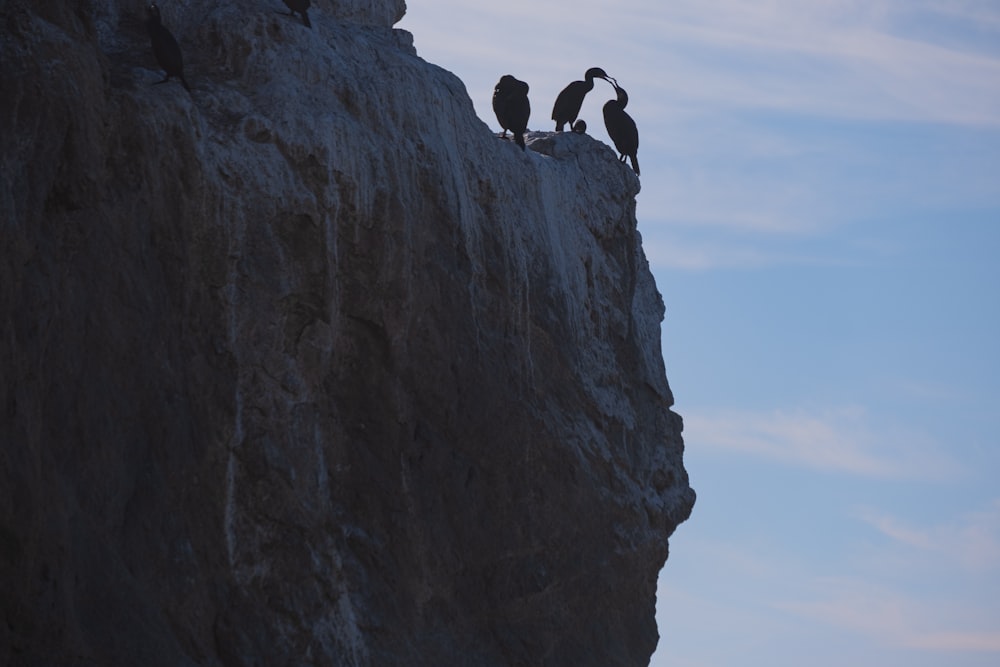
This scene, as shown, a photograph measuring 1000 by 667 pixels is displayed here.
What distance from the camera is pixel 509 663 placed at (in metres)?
15.1

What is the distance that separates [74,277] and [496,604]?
4990 mm

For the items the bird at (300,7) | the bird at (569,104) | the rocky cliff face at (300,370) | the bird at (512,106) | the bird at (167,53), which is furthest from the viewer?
the bird at (569,104)

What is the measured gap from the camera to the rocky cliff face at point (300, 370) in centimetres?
1116

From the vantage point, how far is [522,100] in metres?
18.5

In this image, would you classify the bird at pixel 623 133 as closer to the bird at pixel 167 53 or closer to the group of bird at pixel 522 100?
the group of bird at pixel 522 100

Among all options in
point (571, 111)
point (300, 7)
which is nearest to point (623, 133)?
point (571, 111)

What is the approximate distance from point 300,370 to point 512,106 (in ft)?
18.4

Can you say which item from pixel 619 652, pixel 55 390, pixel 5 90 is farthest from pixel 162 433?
pixel 619 652

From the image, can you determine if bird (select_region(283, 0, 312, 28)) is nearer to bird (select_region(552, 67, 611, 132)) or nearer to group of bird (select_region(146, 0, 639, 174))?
group of bird (select_region(146, 0, 639, 174))

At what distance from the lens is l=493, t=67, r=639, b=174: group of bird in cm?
1844

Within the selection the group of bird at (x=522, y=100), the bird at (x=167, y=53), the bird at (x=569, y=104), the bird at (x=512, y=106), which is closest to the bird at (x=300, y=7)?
the group of bird at (x=522, y=100)

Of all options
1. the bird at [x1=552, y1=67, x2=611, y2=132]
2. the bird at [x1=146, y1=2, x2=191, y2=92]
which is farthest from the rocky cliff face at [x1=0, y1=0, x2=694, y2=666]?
the bird at [x1=552, y1=67, x2=611, y2=132]

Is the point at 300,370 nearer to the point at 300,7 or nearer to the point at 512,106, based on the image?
the point at 300,7

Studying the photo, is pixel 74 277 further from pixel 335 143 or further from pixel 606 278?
pixel 606 278
